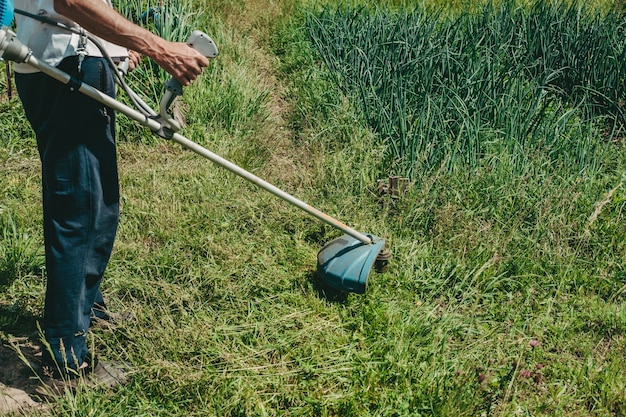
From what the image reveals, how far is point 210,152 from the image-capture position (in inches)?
90.7

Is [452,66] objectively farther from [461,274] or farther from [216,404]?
[216,404]

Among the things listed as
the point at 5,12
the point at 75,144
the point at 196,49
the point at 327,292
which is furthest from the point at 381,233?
the point at 5,12

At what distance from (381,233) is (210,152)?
4.18ft

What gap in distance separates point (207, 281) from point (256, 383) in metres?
0.66

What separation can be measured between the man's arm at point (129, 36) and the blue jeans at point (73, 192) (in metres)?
0.18

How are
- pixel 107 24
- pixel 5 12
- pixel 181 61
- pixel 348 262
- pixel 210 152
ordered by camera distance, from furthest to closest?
pixel 348 262 < pixel 210 152 < pixel 181 61 < pixel 107 24 < pixel 5 12

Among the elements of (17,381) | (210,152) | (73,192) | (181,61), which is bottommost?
(17,381)

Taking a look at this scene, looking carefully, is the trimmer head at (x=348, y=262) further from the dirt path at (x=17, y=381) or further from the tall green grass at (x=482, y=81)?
the dirt path at (x=17, y=381)

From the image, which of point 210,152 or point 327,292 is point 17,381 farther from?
point 327,292

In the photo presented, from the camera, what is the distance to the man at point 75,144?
1981 mm

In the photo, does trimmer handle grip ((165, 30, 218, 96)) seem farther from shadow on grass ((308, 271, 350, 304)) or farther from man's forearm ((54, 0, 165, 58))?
shadow on grass ((308, 271, 350, 304))

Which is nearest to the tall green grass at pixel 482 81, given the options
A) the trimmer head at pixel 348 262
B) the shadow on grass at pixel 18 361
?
the trimmer head at pixel 348 262

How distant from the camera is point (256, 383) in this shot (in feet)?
7.98

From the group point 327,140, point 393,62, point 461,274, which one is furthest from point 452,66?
point 461,274
